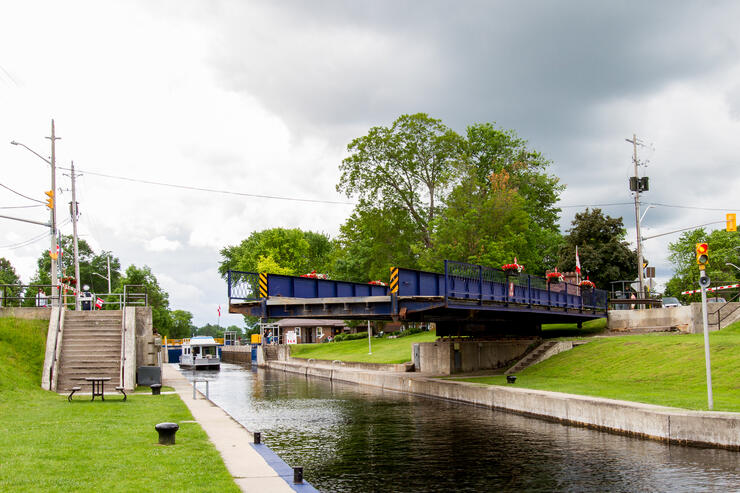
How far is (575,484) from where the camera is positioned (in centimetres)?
1261

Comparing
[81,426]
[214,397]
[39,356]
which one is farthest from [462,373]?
[81,426]

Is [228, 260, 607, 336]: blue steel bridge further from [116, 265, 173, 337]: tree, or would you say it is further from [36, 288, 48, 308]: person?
[116, 265, 173, 337]: tree

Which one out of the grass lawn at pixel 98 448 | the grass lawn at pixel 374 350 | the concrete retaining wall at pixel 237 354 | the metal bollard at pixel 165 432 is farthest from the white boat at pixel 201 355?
the metal bollard at pixel 165 432

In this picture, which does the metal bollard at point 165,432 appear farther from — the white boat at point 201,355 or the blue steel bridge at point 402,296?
the white boat at point 201,355

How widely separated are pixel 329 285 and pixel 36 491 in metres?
20.6

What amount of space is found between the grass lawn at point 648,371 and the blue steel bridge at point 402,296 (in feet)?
11.6

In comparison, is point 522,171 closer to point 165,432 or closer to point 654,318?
point 654,318

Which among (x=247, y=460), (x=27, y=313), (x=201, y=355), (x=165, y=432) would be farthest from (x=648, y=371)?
(x=201, y=355)

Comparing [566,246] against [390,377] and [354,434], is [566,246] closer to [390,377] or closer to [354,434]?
[390,377]

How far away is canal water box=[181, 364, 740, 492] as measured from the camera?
12.7 metres

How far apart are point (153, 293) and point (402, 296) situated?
88.8 metres

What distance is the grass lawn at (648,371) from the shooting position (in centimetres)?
2083

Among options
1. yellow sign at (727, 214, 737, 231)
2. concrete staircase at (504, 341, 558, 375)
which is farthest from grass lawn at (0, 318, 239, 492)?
yellow sign at (727, 214, 737, 231)

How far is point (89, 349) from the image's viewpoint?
2814cm
